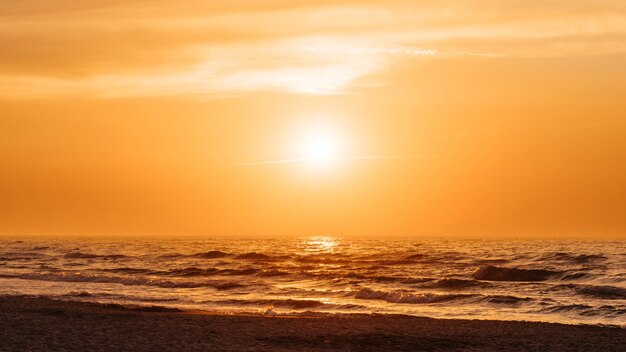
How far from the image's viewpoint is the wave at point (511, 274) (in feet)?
189

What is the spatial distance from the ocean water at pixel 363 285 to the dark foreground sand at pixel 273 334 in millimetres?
5970

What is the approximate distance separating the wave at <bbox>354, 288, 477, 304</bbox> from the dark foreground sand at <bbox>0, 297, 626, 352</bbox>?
1025 cm

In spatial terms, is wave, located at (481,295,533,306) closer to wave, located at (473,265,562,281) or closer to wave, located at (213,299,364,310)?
wave, located at (213,299,364,310)

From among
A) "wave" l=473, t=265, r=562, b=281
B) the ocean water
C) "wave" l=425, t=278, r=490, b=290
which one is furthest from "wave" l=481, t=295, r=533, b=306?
"wave" l=473, t=265, r=562, b=281

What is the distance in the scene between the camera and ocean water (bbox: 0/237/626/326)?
38219 millimetres

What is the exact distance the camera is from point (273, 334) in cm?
2544

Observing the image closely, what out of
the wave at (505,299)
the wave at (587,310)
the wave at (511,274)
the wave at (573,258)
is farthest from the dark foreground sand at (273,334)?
the wave at (573,258)

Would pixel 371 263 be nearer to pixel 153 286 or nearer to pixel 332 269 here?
pixel 332 269

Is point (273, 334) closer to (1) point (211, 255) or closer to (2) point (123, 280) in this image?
(2) point (123, 280)

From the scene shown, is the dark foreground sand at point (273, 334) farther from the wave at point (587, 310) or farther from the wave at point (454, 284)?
the wave at point (454, 284)

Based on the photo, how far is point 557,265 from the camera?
65250 millimetres

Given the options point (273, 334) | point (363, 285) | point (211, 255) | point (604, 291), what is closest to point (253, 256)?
point (211, 255)

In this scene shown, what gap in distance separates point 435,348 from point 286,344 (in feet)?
13.7

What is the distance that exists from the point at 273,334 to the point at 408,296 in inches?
722
